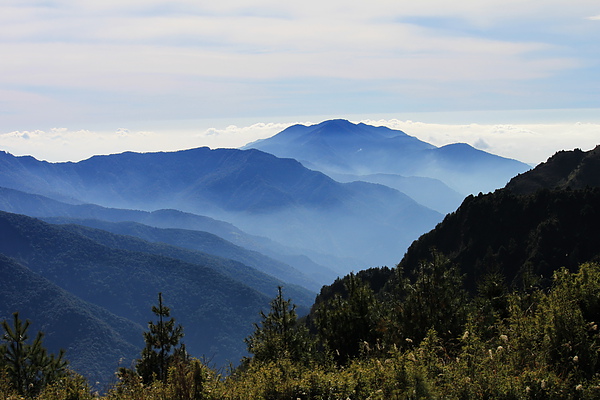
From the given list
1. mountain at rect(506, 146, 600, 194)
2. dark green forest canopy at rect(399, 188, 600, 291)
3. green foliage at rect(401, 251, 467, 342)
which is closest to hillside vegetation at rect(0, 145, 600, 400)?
green foliage at rect(401, 251, 467, 342)

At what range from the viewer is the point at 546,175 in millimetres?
129625

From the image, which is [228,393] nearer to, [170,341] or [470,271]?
[170,341]

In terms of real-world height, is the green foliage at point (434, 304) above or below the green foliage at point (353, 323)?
above

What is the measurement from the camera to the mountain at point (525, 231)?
8394 cm

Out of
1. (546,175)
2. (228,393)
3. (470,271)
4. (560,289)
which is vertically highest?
(546,175)

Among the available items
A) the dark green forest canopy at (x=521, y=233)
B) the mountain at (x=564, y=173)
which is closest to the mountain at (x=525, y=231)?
the dark green forest canopy at (x=521, y=233)

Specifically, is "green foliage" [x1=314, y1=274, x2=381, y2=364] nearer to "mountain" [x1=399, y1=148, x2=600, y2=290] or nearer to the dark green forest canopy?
"mountain" [x1=399, y1=148, x2=600, y2=290]

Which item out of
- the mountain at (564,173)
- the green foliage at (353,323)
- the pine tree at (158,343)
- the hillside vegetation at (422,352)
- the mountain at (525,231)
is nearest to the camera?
the hillside vegetation at (422,352)

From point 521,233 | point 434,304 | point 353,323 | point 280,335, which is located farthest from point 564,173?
point 434,304

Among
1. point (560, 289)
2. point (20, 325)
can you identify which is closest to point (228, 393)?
point (560, 289)

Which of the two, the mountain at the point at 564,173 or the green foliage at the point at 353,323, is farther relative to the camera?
the mountain at the point at 564,173

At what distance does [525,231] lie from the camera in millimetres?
94250

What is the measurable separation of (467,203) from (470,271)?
22574 mm

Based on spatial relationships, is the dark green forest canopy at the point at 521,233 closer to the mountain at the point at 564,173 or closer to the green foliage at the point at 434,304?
the mountain at the point at 564,173
